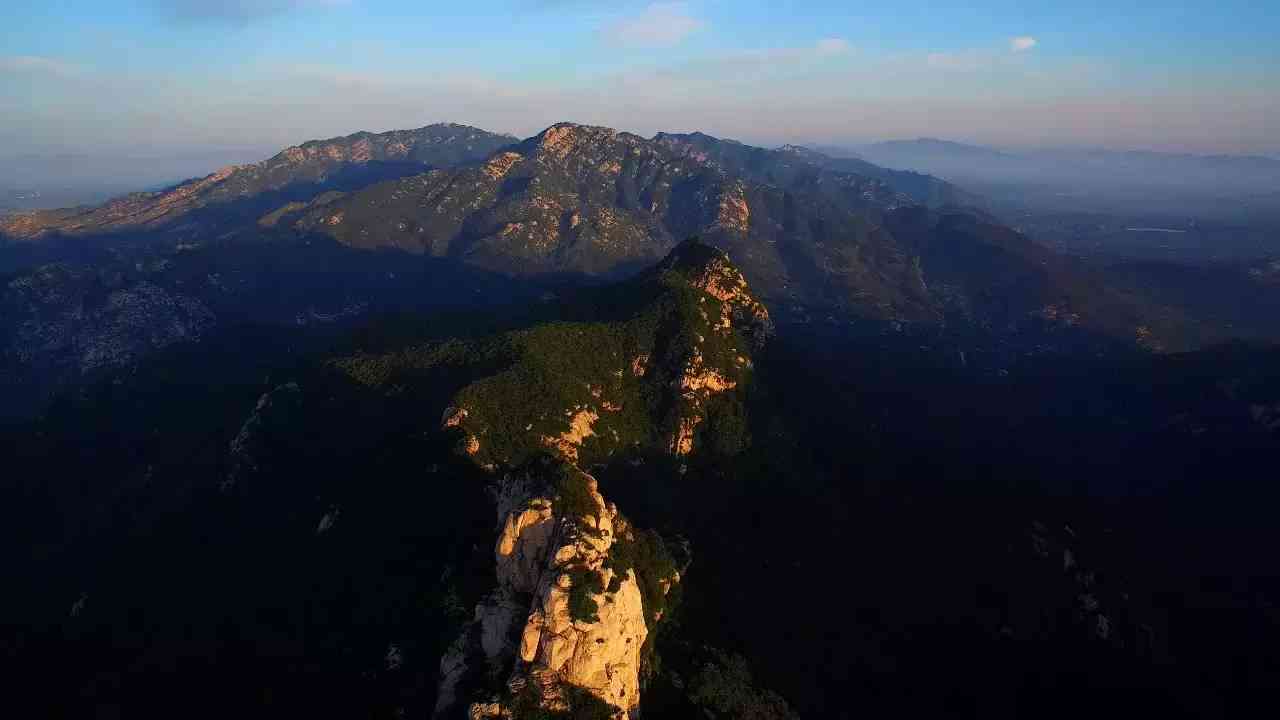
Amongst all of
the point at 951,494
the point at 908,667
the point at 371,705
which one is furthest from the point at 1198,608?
the point at 371,705

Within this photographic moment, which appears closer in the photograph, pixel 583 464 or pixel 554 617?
pixel 554 617

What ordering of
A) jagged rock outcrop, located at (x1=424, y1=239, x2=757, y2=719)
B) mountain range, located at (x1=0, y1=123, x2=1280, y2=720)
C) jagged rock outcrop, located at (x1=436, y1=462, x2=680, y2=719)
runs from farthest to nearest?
mountain range, located at (x1=0, y1=123, x2=1280, y2=720), jagged rock outcrop, located at (x1=424, y1=239, x2=757, y2=719), jagged rock outcrop, located at (x1=436, y1=462, x2=680, y2=719)

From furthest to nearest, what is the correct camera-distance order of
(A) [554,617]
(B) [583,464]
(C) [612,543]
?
(B) [583,464] → (C) [612,543] → (A) [554,617]

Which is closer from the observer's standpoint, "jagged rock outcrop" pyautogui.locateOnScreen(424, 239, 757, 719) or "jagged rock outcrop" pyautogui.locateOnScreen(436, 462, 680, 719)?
"jagged rock outcrop" pyautogui.locateOnScreen(436, 462, 680, 719)

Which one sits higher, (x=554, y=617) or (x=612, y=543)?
(x=612, y=543)

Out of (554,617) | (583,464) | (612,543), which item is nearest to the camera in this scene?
(554,617)

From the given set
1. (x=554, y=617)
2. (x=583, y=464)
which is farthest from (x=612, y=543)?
(x=583, y=464)

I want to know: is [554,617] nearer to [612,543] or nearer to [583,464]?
[612,543]

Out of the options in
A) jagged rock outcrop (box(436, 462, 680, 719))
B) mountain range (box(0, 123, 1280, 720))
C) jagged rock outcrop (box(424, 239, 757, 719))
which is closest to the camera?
jagged rock outcrop (box(436, 462, 680, 719))

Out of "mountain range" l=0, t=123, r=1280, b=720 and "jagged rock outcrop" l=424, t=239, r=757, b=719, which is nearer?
"jagged rock outcrop" l=424, t=239, r=757, b=719

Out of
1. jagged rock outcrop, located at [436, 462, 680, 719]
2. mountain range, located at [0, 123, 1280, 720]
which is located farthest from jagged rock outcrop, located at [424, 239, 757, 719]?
mountain range, located at [0, 123, 1280, 720]

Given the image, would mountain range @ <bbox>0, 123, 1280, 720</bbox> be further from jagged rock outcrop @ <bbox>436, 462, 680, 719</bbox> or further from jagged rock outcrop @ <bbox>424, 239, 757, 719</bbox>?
jagged rock outcrop @ <bbox>424, 239, 757, 719</bbox>

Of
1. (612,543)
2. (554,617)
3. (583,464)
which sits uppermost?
(612,543)
